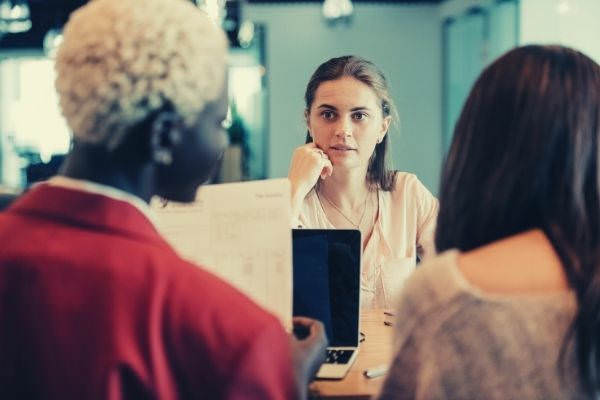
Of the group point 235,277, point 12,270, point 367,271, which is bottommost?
point 367,271

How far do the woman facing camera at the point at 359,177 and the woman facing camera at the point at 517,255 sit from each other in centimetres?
118

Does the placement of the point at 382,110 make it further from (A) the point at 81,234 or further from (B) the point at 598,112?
(A) the point at 81,234

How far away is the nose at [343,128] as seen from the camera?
2.31 metres

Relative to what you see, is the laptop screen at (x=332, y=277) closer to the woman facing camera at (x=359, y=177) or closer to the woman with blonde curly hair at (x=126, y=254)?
the woman facing camera at (x=359, y=177)

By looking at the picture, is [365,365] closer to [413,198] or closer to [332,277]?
[332,277]

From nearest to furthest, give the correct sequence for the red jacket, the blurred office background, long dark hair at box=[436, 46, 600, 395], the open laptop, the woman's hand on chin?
the red jacket → long dark hair at box=[436, 46, 600, 395] → the open laptop → the woman's hand on chin → the blurred office background

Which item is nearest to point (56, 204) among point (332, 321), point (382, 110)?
point (332, 321)

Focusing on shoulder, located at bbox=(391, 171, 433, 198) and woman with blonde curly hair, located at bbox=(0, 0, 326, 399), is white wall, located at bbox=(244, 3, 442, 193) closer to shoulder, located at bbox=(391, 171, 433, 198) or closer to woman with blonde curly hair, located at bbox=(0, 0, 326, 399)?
shoulder, located at bbox=(391, 171, 433, 198)

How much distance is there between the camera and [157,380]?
0.83 metres

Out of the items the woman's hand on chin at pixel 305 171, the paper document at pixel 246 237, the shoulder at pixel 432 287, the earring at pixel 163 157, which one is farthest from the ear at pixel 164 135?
the woman's hand on chin at pixel 305 171

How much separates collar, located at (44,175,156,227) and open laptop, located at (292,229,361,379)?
0.80m

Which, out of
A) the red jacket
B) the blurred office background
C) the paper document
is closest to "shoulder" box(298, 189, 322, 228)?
the paper document

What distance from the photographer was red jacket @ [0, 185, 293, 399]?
2.72ft

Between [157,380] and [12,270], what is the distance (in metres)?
0.21
